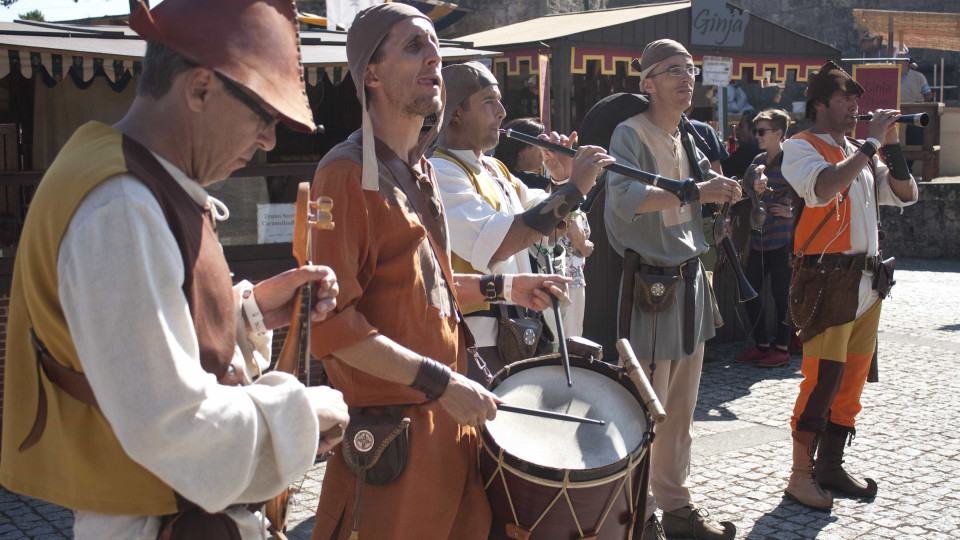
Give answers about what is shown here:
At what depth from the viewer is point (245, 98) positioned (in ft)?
5.32

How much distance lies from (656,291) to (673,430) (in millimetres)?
640

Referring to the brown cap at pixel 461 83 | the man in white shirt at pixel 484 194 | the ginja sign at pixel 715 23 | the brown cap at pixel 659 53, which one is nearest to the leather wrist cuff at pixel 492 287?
the man in white shirt at pixel 484 194

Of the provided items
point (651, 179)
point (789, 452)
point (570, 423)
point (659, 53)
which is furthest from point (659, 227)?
point (789, 452)

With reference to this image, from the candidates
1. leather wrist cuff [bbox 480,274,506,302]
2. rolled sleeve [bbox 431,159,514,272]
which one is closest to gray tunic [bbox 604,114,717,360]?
rolled sleeve [bbox 431,159,514,272]

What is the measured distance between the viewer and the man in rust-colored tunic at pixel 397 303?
92.7 inches

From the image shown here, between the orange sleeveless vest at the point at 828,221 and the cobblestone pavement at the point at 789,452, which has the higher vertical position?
the orange sleeveless vest at the point at 828,221

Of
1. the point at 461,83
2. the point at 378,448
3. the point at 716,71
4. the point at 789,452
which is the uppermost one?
the point at 716,71

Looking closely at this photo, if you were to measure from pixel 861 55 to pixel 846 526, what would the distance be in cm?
1828

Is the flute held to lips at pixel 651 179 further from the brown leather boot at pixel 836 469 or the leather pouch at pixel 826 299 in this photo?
the brown leather boot at pixel 836 469

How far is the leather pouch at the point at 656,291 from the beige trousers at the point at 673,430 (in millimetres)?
250

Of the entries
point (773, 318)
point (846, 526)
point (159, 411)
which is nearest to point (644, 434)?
point (159, 411)

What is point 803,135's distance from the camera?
16.1 feet

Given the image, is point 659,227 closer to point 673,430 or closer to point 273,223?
point 673,430

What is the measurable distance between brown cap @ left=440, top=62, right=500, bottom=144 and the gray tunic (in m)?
0.82
